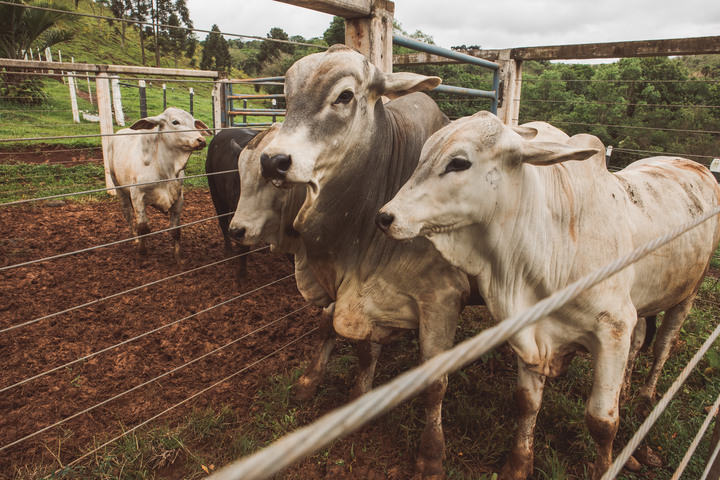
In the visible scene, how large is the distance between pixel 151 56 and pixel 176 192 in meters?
43.5

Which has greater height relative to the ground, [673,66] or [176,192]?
[673,66]

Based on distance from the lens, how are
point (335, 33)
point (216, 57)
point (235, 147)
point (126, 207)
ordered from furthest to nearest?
point (216, 57)
point (335, 33)
point (126, 207)
point (235, 147)

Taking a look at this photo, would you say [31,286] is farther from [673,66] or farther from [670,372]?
[673,66]

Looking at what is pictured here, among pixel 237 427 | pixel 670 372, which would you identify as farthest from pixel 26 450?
pixel 670 372

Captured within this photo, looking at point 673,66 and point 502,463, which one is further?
point 673,66

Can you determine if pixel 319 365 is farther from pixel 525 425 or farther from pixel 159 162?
pixel 159 162

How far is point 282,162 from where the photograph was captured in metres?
1.81

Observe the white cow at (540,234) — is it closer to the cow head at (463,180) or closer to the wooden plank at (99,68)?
the cow head at (463,180)

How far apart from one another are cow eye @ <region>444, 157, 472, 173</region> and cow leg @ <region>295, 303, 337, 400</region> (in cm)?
148

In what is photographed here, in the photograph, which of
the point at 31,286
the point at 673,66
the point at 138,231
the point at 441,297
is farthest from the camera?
the point at 673,66

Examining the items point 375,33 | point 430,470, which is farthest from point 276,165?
point 430,470

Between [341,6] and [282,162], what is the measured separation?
46.3 inches

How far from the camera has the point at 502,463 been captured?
2.56m

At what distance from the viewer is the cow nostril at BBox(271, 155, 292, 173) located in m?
1.80
